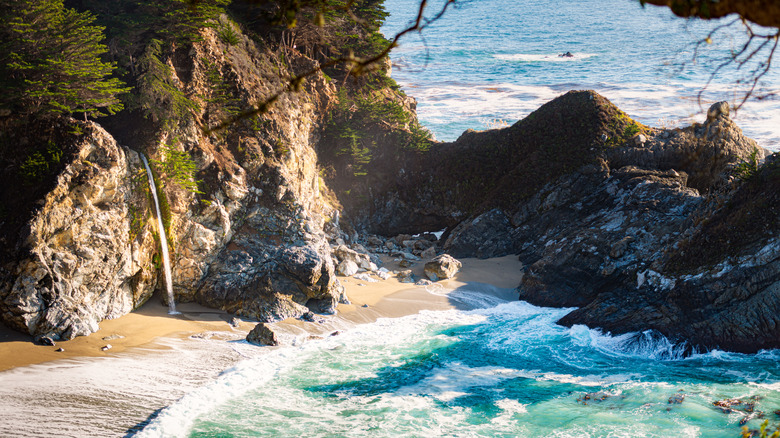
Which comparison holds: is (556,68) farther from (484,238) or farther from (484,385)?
(484,385)

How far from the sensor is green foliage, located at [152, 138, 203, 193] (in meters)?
12.9

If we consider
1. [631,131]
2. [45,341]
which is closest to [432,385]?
[45,341]

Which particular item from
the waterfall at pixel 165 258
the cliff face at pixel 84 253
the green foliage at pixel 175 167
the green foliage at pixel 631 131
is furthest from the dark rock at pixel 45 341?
the green foliage at pixel 631 131

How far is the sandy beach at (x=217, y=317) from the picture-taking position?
10.4 metres

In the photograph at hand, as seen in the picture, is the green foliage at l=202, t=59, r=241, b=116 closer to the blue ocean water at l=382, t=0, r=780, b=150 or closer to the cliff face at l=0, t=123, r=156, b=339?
the cliff face at l=0, t=123, r=156, b=339

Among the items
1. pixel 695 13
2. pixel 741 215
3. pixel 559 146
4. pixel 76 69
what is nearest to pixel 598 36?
pixel 559 146

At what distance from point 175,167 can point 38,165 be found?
8.71 feet

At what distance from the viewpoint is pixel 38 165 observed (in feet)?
37.1

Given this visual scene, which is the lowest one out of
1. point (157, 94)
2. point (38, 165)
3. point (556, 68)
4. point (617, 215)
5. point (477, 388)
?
point (477, 388)

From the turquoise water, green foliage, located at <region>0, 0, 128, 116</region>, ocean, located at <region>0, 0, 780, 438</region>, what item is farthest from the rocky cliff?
green foliage, located at <region>0, 0, 128, 116</region>

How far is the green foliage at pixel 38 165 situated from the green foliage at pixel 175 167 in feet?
6.58

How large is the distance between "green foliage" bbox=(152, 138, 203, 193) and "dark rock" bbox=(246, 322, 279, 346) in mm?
3540

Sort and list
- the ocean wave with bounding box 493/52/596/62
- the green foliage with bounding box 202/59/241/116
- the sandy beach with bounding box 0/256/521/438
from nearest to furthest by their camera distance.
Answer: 1. the sandy beach with bounding box 0/256/521/438
2. the green foliage with bounding box 202/59/241/116
3. the ocean wave with bounding box 493/52/596/62

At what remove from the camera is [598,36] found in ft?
225
